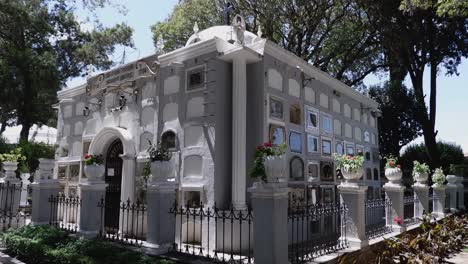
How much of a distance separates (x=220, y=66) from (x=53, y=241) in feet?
16.6

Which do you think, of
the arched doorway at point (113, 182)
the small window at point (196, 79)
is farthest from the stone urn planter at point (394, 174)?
the arched doorway at point (113, 182)

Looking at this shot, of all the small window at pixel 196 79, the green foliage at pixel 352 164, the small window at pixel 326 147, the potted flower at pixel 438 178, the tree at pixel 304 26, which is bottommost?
the potted flower at pixel 438 178

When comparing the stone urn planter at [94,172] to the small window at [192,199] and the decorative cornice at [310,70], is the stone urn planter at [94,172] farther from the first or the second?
the decorative cornice at [310,70]

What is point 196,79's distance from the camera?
8867 millimetres

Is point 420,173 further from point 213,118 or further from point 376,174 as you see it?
point 213,118

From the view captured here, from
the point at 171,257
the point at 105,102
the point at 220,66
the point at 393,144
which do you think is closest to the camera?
the point at 171,257

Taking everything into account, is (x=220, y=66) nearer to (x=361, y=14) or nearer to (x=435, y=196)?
(x=435, y=196)

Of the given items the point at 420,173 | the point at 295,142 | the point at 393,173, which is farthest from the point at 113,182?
the point at 420,173

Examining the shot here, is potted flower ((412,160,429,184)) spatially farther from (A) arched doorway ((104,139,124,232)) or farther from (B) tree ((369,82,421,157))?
(B) tree ((369,82,421,157))

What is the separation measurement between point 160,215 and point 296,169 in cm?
406

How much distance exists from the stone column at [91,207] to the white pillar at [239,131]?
2850mm

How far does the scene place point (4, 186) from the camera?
998 centimetres

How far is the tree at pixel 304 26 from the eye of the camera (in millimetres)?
19266

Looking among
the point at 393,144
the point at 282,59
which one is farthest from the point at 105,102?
the point at 393,144
